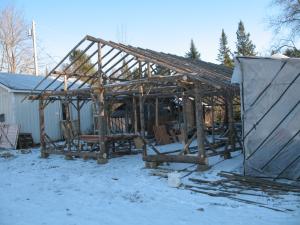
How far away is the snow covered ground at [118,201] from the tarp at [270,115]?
4.39ft

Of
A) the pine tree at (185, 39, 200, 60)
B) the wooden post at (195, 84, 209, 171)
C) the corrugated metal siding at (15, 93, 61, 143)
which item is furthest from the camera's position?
the pine tree at (185, 39, 200, 60)

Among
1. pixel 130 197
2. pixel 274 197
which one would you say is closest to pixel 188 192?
pixel 130 197

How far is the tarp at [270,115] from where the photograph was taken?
9234mm

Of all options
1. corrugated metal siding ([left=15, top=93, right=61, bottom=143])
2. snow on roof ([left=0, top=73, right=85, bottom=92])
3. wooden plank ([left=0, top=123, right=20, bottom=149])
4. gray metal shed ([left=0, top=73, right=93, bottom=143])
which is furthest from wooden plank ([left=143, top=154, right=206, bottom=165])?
snow on roof ([left=0, top=73, right=85, bottom=92])

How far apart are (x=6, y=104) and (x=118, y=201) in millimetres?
13910

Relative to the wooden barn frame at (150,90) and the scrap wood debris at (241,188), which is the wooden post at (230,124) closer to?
the wooden barn frame at (150,90)

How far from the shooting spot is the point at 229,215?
22.4ft

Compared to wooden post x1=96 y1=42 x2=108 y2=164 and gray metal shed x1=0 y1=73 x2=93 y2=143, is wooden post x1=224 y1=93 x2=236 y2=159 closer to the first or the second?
wooden post x1=96 y1=42 x2=108 y2=164

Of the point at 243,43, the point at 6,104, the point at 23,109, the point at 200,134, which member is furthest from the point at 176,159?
the point at 243,43

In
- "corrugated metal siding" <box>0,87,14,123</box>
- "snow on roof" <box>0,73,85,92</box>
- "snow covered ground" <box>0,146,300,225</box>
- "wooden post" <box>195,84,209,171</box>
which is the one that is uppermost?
"snow on roof" <box>0,73,85,92</box>

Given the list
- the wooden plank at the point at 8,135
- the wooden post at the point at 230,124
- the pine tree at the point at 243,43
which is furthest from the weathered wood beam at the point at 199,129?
the pine tree at the point at 243,43

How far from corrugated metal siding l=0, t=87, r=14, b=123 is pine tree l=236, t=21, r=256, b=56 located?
1311 inches

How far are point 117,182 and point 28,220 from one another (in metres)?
3.53

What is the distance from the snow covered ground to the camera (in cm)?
679
